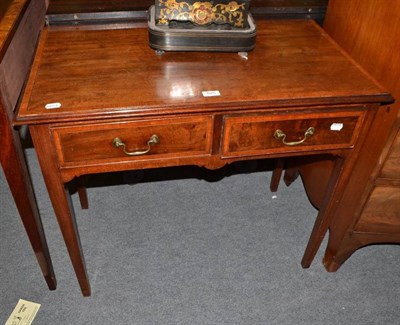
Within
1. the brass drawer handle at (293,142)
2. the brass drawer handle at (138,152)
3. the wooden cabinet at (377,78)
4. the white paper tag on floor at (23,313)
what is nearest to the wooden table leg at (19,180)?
the white paper tag on floor at (23,313)

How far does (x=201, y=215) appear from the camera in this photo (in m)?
1.95

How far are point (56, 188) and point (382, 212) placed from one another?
1154mm

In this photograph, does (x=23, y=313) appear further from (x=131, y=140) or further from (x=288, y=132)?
(x=288, y=132)

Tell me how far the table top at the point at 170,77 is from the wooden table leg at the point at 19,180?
0.43 feet

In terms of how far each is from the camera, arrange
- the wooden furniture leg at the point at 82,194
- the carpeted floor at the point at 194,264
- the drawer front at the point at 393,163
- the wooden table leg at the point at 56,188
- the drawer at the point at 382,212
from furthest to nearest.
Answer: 1. the wooden furniture leg at the point at 82,194
2. the carpeted floor at the point at 194,264
3. the drawer at the point at 382,212
4. the drawer front at the point at 393,163
5. the wooden table leg at the point at 56,188

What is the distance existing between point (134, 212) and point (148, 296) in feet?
1.56

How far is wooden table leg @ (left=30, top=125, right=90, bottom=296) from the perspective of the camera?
1.04 m

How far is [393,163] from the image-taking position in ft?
4.25

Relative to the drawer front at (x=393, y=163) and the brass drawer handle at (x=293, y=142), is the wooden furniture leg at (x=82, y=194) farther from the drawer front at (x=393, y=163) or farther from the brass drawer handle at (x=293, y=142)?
the drawer front at (x=393, y=163)

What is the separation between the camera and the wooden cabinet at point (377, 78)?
1.21 metres

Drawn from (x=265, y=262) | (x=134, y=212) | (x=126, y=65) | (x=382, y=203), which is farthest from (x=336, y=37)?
(x=134, y=212)

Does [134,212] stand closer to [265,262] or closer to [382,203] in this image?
[265,262]

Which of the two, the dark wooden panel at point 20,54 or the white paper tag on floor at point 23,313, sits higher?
the dark wooden panel at point 20,54

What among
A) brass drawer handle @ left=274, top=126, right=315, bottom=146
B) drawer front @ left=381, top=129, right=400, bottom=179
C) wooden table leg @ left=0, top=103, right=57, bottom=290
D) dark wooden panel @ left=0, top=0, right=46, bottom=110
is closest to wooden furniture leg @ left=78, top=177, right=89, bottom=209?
wooden table leg @ left=0, top=103, right=57, bottom=290
